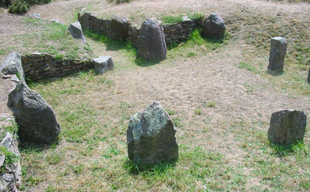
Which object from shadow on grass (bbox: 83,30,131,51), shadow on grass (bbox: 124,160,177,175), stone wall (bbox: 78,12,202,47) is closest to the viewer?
shadow on grass (bbox: 124,160,177,175)

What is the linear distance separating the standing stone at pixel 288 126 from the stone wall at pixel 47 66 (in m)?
6.37

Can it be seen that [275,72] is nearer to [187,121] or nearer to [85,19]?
[187,121]

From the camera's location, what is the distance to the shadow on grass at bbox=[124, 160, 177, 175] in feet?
14.2

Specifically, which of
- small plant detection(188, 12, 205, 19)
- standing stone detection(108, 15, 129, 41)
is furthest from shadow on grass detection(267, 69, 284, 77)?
standing stone detection(108, 15, 129, 41)

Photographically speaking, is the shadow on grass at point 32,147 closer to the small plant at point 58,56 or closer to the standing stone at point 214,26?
the small plant at point 58,56

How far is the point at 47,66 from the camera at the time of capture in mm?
8453

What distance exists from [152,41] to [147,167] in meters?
6.37

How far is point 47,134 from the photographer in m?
5.17

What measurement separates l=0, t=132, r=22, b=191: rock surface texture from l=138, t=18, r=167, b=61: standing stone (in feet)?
21.5

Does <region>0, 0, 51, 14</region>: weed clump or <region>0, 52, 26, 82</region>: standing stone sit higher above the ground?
<region>0, 0, 51, 14</region>: weed clump

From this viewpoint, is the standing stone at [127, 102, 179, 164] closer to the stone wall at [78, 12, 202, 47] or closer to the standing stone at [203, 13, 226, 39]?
the stone wall at [78, 12, 202, 47]

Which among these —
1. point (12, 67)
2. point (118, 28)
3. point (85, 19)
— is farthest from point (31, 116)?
point (85, 19)

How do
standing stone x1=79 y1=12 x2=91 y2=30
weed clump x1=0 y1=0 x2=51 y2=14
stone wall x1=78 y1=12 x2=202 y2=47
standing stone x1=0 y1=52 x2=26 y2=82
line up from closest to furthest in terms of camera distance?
standing stone x1=0 y1=52 x2=26 y2=82, stone wall x1=78 y1=12 x2=202 y2=47, standing stone x1=79 y1=12 x2=91 y2=30, weed clump x1=0 y1=0 x2=51 y2=14

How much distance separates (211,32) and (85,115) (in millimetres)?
7271
